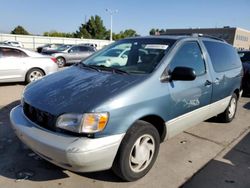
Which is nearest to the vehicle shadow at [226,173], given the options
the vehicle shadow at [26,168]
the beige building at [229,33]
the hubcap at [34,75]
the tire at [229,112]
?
the vehicle shadow at [26,168]

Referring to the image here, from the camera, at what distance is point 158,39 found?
3.89 m

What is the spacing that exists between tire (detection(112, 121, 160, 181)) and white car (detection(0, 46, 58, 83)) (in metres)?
5.86

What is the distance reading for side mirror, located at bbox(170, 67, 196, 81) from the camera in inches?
128

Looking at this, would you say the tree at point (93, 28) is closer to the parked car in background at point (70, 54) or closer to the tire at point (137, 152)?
the parked car in background at point (70, 54)

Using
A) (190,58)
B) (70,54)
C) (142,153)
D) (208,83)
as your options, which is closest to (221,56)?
(208,83)

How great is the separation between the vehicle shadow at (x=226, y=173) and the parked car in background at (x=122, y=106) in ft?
1.97

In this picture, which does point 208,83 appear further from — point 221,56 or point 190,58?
point 221,56

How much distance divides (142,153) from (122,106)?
709mm

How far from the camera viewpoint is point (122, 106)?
2697 millimetres

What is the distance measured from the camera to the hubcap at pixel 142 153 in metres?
2.97

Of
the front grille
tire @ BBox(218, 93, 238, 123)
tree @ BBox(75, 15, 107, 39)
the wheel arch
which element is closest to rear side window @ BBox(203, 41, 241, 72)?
tire @ BBox(218, 93, 238, 123)

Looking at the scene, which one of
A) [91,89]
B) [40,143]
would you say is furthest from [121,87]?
[40,143]

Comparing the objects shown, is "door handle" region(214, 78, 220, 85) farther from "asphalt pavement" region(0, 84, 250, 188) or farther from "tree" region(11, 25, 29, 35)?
"tree" region(11, 25, 29, 35)

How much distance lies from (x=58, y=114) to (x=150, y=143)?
1183 mm
